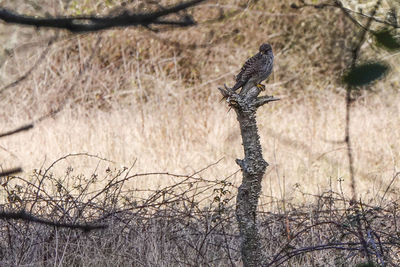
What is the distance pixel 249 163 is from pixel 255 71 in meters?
1.56

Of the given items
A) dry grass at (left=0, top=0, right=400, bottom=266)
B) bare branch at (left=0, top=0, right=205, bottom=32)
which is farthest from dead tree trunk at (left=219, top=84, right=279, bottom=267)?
bare branch at (left=0, top=0, right=205, bottom=32)

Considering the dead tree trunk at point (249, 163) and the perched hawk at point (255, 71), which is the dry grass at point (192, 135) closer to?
the dead tree trunk at point (249, 163)

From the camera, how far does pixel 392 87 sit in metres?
10.3

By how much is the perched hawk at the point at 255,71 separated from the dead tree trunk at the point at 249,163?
119 cm

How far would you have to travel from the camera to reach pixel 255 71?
441cm

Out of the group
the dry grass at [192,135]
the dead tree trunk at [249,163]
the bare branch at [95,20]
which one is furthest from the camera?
the dry grass at [192,135]

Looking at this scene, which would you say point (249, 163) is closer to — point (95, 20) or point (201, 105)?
point (95, 20)

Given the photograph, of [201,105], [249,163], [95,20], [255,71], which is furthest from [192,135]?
[95,20]

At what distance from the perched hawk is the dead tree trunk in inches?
46.8

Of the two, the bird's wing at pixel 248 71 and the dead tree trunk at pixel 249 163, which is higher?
the bird's wing at pixel 248 71

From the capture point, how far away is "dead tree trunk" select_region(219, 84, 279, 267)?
2.97 metres

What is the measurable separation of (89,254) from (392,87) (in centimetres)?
762

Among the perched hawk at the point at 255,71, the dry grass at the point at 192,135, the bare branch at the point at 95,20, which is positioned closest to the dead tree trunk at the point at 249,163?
the dry grass at the point at 192,135

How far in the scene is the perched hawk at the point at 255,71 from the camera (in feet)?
14.2
